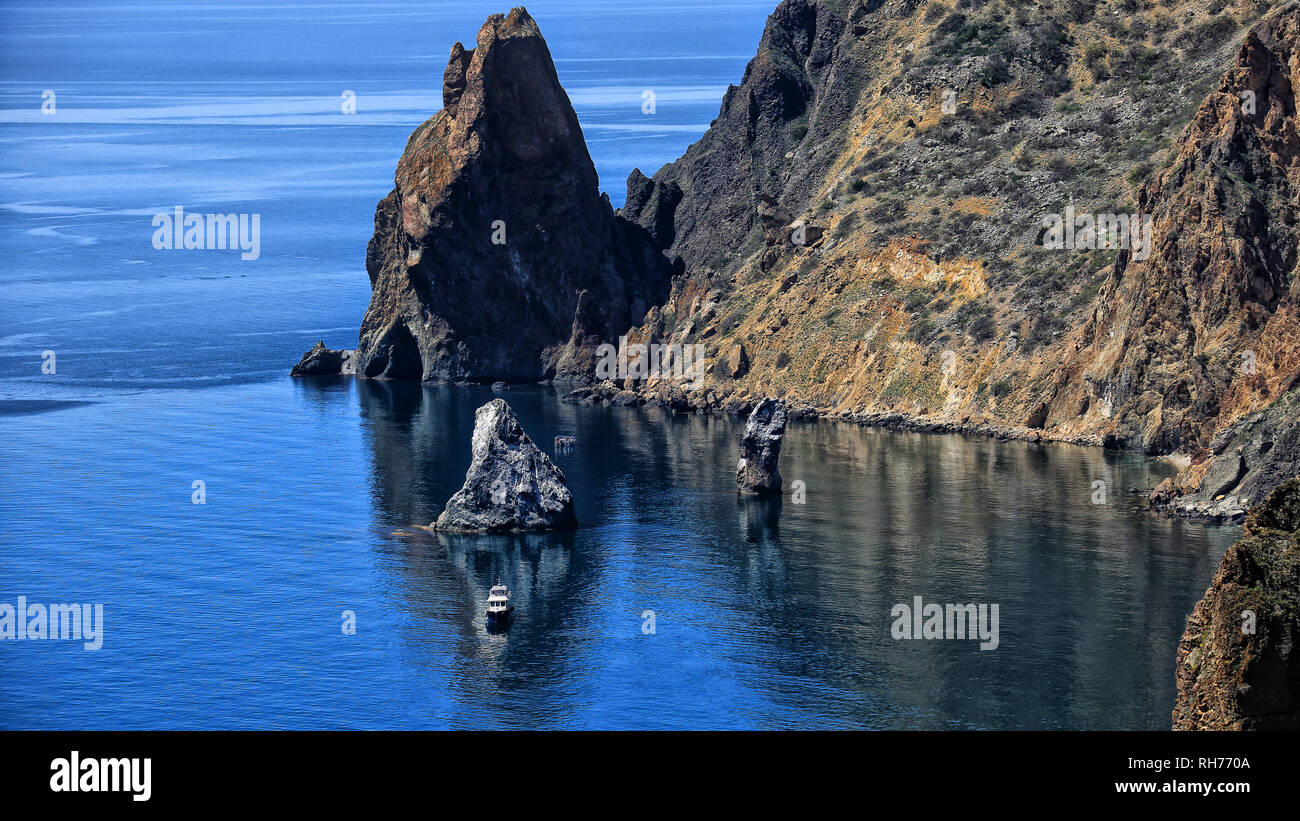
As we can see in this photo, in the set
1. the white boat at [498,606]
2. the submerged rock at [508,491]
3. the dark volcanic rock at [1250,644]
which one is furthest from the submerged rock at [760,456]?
the dark volcanic rock at [1250,644]

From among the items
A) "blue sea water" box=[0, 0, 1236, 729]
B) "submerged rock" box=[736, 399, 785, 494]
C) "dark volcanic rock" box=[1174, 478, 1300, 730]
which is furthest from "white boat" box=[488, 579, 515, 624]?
"dark volcanic rock" box=[1174, 478, 1300, 730]

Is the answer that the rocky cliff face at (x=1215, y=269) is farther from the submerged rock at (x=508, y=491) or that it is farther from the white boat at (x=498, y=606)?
the white boat at (x=498, y=606)

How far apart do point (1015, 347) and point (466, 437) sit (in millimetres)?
58703

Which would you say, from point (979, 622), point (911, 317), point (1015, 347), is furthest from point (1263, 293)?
point (979, 622)

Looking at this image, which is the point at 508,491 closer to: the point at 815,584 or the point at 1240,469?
the point at 815,584

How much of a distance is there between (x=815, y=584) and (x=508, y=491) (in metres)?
27.9

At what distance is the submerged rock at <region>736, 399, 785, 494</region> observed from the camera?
14988cm

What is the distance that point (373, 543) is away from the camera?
13700cm

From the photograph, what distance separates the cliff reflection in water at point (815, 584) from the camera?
96875 mm

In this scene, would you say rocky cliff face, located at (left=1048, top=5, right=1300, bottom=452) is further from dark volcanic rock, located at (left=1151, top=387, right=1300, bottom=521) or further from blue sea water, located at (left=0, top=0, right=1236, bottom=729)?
dark volcanic rock, located at (left=1151, top=387, right=1300, bottom=521)

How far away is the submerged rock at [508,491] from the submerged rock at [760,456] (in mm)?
19582

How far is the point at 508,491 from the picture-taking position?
137 meters
